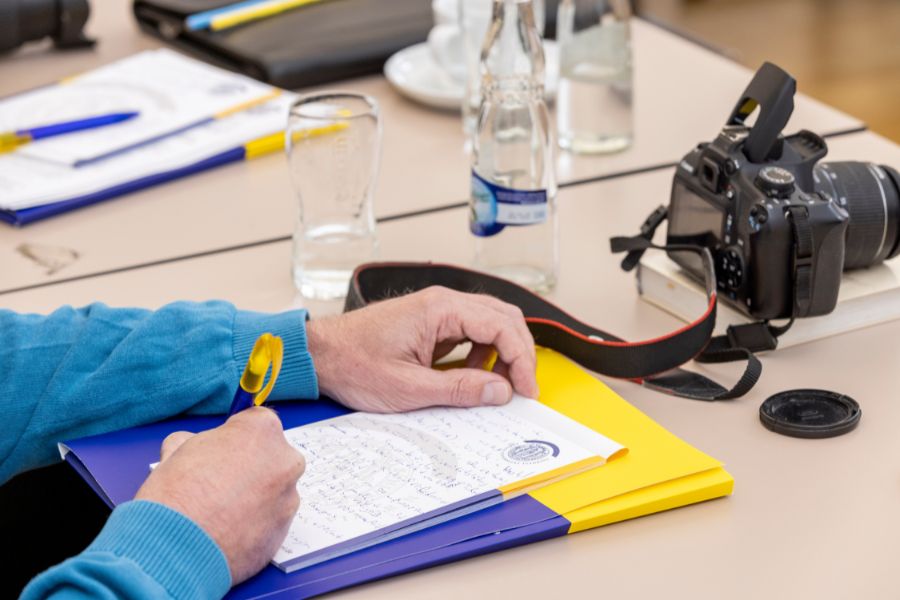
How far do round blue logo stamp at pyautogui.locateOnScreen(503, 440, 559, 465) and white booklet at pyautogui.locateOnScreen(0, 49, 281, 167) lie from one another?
0.87 m

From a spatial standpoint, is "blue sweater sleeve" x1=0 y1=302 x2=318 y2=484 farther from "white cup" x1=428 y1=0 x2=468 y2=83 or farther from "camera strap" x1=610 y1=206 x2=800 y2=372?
"white cup" x1=428 y1=0 x2=468 y2=83

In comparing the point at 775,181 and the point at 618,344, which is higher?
the point at 775,181

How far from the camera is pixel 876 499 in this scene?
0.96m

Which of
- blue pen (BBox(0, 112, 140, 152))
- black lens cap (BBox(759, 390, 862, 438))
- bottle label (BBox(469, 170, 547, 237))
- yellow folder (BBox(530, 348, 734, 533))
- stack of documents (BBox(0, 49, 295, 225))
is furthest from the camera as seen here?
blue pen (BBox(0, 112, 140, 152))

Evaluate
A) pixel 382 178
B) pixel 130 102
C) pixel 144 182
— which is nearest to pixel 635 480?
pixel 382 178

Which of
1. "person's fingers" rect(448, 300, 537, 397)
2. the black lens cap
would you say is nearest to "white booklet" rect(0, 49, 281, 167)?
"person's fingers" rect(448, 300, 537, 397)

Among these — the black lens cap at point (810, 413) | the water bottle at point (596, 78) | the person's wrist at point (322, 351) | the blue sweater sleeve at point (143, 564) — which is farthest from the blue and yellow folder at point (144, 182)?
the black lens cap at point (810, 413)

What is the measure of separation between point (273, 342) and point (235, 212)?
0.66 metres

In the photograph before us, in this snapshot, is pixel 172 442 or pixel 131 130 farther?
pixel 131 130

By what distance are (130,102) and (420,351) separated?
34.5 inches

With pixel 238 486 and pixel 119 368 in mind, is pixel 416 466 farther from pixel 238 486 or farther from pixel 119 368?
pixel 119 368

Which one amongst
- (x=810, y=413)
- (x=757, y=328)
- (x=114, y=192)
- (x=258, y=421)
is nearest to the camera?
(x=258, y=421)

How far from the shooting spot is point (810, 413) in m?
1.07

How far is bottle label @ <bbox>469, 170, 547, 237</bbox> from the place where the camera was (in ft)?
4.19
